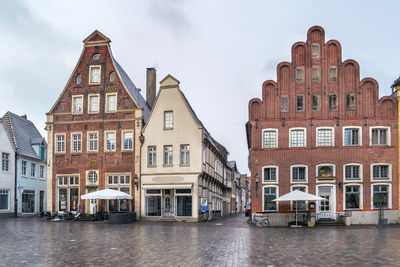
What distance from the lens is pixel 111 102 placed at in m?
37.7

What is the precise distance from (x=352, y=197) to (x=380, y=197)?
6.30 ft

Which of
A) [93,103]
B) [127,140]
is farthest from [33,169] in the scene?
[127,140]

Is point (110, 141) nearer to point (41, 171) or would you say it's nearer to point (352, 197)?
point (41, 171)

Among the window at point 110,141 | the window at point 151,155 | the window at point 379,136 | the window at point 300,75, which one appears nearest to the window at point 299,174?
the window at point 379,136

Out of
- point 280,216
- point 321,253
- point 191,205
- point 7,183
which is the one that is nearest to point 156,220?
point 191,205

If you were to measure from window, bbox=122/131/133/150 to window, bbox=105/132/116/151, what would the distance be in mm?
962

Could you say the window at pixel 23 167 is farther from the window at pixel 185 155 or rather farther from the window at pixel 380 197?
the window at pixel 380 197

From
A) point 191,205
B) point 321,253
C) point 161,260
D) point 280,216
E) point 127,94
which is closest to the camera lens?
point 161,260

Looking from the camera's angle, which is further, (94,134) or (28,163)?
(28,163)

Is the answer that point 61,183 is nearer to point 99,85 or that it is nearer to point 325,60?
point 99,85

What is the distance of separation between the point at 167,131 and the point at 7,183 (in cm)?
1653

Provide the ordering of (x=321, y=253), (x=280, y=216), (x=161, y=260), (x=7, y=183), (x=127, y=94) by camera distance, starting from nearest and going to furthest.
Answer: (x=161, y=260) → (x=321, y=253) → (x=280, y=216) → (x=127, y=94) → (x=7, y=183)

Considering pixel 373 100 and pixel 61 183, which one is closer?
pixel 373 100

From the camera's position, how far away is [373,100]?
31.8 m
